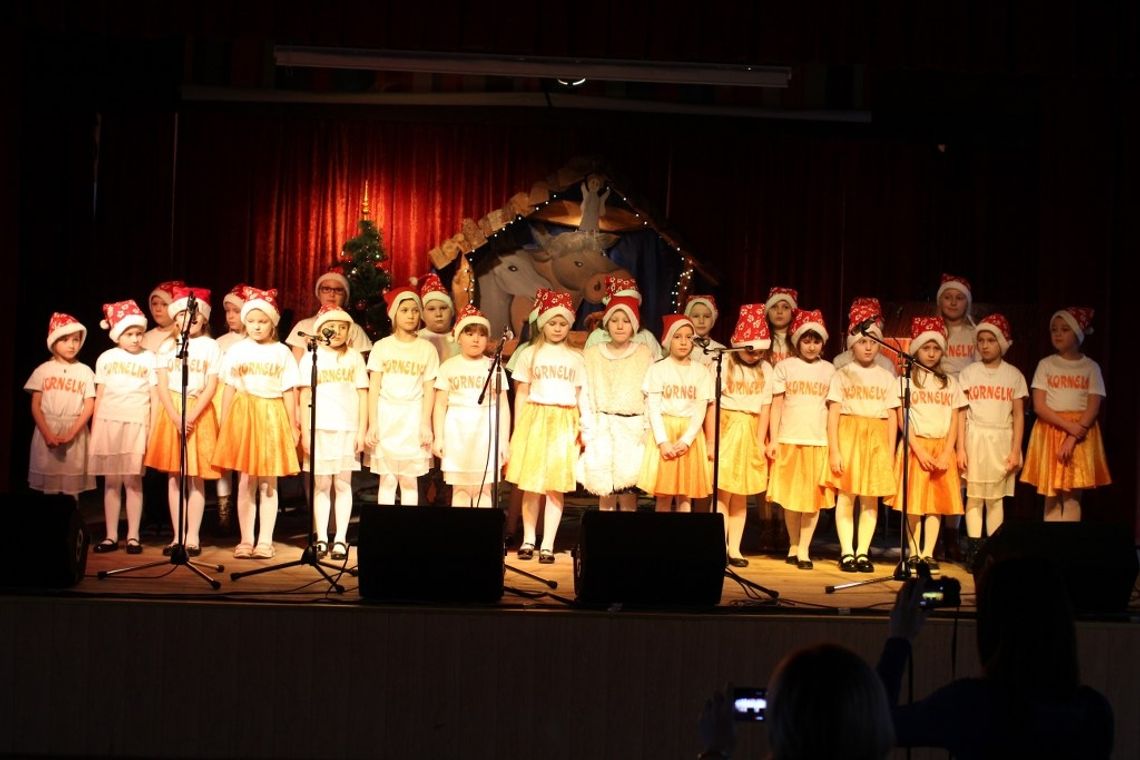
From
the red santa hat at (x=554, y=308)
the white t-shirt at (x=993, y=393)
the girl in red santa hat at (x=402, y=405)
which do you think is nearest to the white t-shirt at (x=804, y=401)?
the white t-shirt at (x=993, y=393)

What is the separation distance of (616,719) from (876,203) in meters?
6.76

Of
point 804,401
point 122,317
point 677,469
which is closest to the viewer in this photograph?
point 677,469

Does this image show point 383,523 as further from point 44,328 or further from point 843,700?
point 44,328

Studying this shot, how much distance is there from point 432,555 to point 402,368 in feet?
6.91

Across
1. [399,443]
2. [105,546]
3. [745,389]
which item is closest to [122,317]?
[105,546]

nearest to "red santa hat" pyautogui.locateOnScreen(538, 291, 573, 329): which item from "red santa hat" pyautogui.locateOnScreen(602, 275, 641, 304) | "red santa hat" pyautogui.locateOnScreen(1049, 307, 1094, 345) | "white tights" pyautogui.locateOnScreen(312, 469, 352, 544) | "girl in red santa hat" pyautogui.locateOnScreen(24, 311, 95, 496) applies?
"red santa hat" pyautogui.locateOnScreen(602, 275, 641, 304)

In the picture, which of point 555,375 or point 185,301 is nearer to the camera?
point 555,375

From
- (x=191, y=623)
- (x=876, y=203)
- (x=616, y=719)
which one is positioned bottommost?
(x=616, y=719)

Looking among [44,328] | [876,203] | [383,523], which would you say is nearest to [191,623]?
[383,523]

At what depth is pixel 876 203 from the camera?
34.3ft

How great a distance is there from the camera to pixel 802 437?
6.95 meters

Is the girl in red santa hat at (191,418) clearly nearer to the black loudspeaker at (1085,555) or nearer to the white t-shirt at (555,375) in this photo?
the white t-shirt at (555,375)

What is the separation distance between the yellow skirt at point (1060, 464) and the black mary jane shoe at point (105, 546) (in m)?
5.27

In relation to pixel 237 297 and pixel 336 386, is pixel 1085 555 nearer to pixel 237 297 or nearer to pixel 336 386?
pixel 336 386
